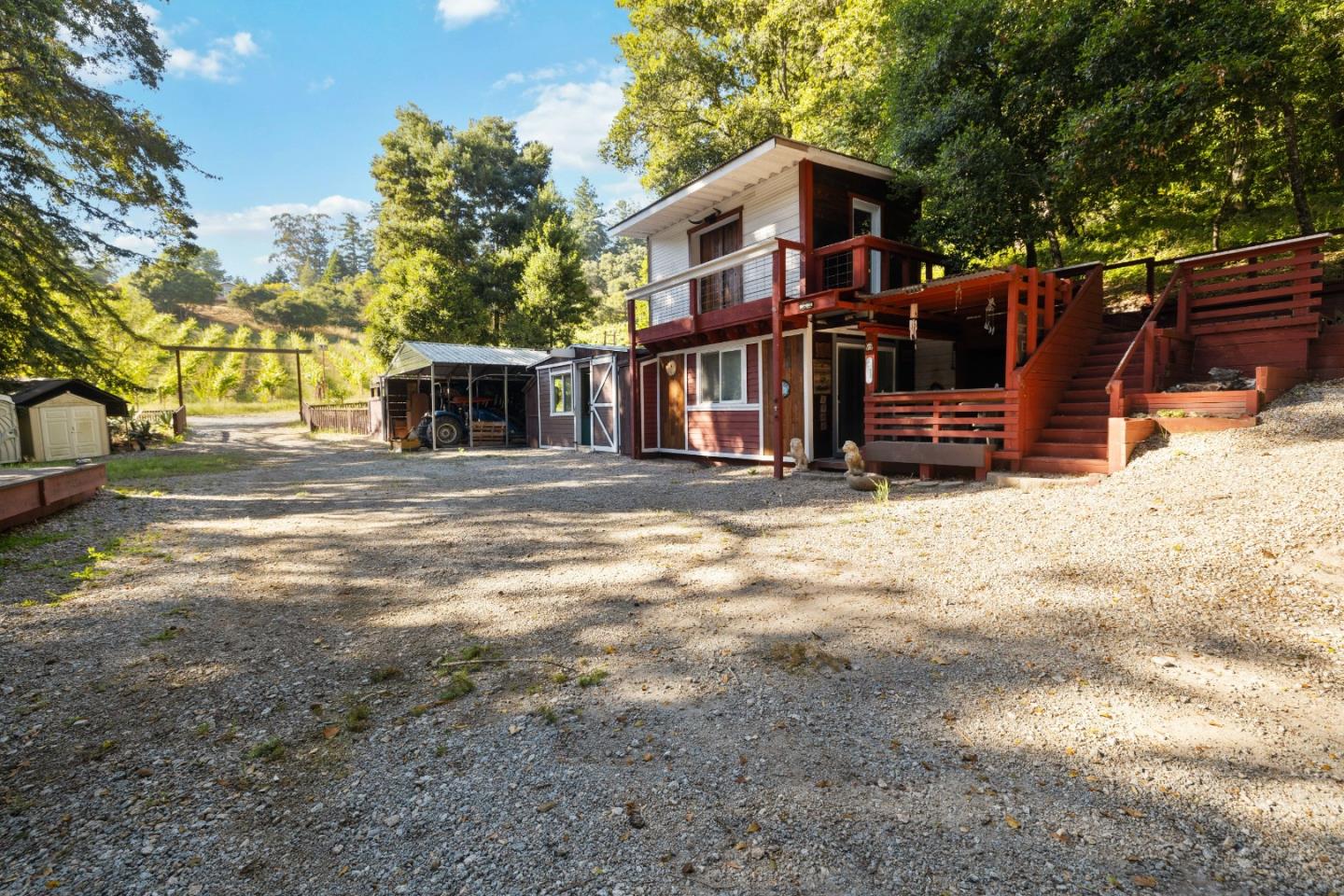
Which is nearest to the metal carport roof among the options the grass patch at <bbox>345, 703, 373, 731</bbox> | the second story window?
the second story window

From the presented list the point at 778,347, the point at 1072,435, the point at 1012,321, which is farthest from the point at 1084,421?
the point at 778,347

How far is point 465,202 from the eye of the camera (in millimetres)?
33531

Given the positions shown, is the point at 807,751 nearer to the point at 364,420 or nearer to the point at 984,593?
the point at 984,593

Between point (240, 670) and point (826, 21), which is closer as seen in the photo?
point (240, 670)

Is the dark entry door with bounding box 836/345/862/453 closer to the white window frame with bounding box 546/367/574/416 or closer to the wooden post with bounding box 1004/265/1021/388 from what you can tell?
the wooden post with bounding box 1004/265/1021/388

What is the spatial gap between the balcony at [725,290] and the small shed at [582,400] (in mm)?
1911

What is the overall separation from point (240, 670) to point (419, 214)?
35.4 m

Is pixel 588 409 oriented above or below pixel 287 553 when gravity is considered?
above

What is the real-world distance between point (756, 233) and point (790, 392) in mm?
3760

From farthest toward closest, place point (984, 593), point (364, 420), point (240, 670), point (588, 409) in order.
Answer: point (364, 420)
point (588, 409)
point (984, 593)
point (240, 670)

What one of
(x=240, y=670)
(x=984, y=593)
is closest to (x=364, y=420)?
(x=240, y=670)

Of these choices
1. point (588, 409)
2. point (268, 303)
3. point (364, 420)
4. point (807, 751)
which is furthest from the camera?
point (268, 303)

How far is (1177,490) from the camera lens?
5.56 meters

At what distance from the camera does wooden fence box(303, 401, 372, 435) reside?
84.5 feet
